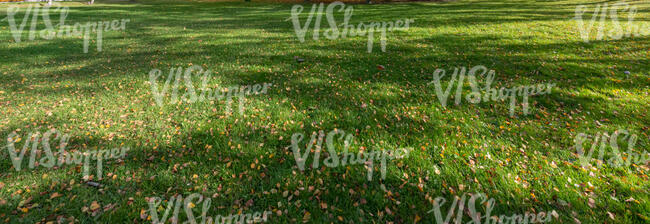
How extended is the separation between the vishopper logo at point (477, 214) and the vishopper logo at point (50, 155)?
475 centimetres

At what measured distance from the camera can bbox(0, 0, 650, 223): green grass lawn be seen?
329 cm

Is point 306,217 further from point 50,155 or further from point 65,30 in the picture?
point 65,30

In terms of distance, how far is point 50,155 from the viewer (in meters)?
4.22

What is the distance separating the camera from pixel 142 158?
4156mm

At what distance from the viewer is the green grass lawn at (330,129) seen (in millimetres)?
3289

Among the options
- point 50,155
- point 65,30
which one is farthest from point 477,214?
point 65,30

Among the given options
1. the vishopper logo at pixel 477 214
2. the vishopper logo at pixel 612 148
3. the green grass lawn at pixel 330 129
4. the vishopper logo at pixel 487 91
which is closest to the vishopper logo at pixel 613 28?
the green grass lawn at pixel 330 129

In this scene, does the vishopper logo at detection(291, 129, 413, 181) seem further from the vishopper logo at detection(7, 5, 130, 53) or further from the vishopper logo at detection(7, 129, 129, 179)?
the vishopper logo at detection(7, 5, 130, 53)

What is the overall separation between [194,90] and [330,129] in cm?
409

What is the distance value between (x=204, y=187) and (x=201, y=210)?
1.27ft

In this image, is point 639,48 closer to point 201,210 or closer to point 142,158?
point 201,210

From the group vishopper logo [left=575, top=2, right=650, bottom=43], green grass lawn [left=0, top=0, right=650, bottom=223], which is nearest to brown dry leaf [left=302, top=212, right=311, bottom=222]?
green grass lawn [left=0, top=0, right=650, bottom=223]

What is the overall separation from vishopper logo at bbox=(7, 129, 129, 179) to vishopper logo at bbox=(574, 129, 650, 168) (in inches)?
291

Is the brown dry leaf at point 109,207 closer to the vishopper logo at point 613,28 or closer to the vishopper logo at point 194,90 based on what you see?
the vishopper logo at point 194,90
